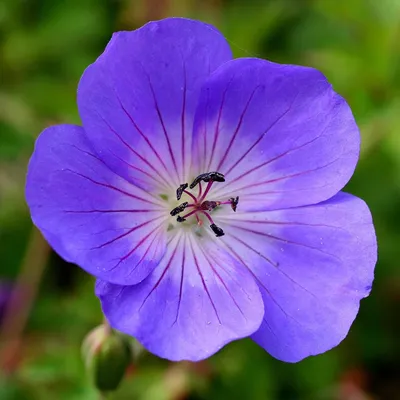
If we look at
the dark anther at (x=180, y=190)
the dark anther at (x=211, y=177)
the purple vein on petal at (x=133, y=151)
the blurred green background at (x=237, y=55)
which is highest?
the purple vein on petal at (x=133, y=151)

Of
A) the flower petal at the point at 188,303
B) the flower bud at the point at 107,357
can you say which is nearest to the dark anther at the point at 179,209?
the flower petal at the point at 188,303

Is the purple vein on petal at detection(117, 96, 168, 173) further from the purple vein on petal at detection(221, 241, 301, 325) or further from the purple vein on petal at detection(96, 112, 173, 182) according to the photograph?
the purple vein on petal at detection(221, 241, 301, 325)

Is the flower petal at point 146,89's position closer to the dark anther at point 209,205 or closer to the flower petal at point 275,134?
the flower petal at point 275,134

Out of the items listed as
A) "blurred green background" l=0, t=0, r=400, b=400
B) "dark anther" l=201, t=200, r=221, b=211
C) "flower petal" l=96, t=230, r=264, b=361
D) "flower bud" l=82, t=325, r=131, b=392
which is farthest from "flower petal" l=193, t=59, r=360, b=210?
"blurred green background" l=0, t=0, r=400, b=400

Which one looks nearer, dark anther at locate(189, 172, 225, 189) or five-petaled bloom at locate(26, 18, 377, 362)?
five-petaled bloom at locate(26, 18, 377, 362)

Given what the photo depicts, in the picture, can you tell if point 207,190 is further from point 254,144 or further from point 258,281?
point 258,281

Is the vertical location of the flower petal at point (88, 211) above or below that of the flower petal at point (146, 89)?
below

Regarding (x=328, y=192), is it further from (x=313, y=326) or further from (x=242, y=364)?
(x=242, y=364)

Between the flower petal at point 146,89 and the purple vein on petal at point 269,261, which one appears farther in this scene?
the purple vein on petal at point 269,261

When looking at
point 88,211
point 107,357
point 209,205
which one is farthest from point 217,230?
point 107,357
